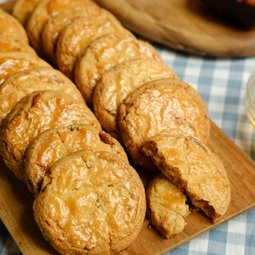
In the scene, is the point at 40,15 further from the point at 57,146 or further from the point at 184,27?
the point at 57,146

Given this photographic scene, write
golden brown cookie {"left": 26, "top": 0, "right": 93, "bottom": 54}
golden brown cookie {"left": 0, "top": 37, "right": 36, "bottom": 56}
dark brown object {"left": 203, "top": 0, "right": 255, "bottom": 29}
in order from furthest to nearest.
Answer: dark brown object {"left": 203, "top": 0, "right": 255, "bottom": 29}
golden brown cookie {"left": 26, "top": 0, "right": 93, "bottom": 54}
golden brown cookie {"left": 0, "top": 37, "right": 36, "bottom": 56}

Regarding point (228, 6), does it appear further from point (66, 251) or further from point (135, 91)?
point (66, 251)

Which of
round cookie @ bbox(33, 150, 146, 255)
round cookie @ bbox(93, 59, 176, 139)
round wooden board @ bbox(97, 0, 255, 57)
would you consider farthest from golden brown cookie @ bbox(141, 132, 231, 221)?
round wooden board @ bbox(97, 0, 255, 57)

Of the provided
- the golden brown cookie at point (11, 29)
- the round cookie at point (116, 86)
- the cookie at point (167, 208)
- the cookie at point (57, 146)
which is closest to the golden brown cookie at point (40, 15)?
the golden brown cookie at point (11, 29)

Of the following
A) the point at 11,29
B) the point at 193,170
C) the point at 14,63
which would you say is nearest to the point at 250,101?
the point at 193,170

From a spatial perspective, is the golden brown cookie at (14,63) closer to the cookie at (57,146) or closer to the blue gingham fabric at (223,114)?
the cookie at (57,146)

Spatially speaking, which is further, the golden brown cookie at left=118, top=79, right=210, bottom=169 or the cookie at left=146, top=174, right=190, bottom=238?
the golden brown cookie at left=118, top=79, right=210, bottom=169

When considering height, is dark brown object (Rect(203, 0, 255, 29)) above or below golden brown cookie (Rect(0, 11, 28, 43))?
below

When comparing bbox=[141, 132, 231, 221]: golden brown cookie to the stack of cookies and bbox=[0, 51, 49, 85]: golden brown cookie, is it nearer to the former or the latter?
the stack of cookies

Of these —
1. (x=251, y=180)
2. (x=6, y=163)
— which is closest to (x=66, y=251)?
Result: (x=6, y=163)

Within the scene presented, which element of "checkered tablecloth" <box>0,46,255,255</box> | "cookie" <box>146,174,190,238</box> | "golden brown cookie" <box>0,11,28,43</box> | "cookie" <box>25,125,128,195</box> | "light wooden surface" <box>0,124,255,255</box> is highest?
"golden brown cookie" <box>0,11,28,43</box>
